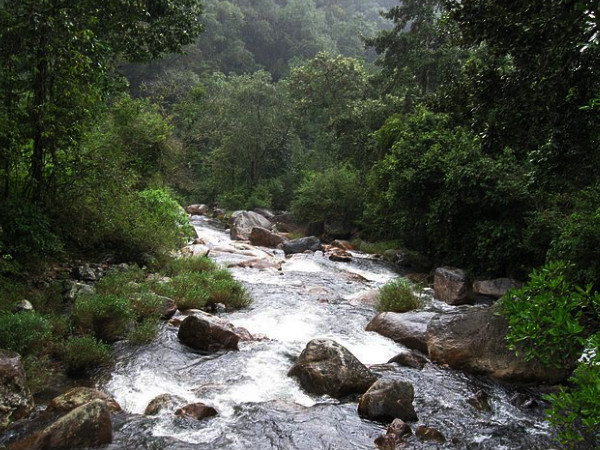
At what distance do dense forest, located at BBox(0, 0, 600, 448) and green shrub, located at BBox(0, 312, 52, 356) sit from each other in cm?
100

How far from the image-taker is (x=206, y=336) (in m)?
7.48

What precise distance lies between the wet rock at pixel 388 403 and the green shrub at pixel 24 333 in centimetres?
411

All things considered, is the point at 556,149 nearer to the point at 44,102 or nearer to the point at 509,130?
the point at 509,130

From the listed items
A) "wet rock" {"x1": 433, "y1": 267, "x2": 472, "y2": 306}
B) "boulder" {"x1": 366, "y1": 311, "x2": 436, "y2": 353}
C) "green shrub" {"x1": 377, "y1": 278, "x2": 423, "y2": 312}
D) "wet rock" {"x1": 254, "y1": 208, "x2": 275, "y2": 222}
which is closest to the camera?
"boulder" {"x1": 366, "y1": 311, "x2": 436, "y2": 353}

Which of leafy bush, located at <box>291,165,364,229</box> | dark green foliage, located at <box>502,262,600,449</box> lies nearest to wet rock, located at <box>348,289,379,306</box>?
dark green foliage, located at <box>502,262,600,449</box>

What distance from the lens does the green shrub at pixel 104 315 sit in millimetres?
7012

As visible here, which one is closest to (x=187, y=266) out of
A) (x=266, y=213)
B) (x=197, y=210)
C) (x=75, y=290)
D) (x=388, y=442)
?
(x=75, y=290)

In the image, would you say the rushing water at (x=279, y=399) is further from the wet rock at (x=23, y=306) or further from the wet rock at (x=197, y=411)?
the wet rock at (x=23, y=306)

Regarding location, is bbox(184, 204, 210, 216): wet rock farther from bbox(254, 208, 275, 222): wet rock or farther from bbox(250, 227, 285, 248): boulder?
bbox(250, 227, 285, 248): boulder

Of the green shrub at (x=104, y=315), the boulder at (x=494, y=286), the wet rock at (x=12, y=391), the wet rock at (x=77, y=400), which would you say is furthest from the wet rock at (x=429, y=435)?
the boulder at (x=494, y=286)

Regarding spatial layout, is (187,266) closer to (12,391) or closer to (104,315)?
(104,315)

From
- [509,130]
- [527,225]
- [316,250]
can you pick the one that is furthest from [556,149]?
[316,250]

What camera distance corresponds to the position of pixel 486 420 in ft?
18.9

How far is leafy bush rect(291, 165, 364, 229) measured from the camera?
2438 centimetres
